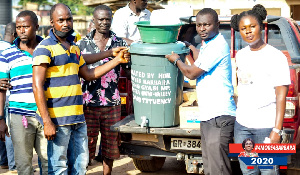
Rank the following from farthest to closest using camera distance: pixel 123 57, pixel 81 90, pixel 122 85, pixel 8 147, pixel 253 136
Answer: pixel 8 147
pixel 122 85
pixel 123 57
pixel 81 90
pixel 253 136

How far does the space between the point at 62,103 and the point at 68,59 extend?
40 cm

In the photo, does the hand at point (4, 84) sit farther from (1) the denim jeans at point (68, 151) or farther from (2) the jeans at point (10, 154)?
(2) the jeans at point (10, 154)

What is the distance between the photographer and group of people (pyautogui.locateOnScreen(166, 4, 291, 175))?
3586 millimetres

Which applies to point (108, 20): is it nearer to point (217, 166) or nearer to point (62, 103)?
point (62, 103)

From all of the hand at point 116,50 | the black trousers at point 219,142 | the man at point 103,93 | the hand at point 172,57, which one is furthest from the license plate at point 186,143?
the hand at point 116,50

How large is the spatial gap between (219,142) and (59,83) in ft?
4.87

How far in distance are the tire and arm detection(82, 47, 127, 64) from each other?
152 cm

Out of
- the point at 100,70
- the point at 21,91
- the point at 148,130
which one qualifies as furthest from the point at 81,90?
the point at 148,130

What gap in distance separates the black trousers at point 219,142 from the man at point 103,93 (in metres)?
1.40

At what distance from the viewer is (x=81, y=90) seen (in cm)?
432

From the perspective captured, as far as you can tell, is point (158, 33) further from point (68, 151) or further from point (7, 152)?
point (7, 152)

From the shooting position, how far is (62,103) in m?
4.12

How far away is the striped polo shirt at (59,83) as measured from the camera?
407 cm

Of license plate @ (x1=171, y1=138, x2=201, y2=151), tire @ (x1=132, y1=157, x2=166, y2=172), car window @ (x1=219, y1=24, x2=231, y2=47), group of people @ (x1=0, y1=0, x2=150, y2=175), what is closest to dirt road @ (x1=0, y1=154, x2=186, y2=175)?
tire @ (x1=132, y1=157, x2=166, y2=172)
